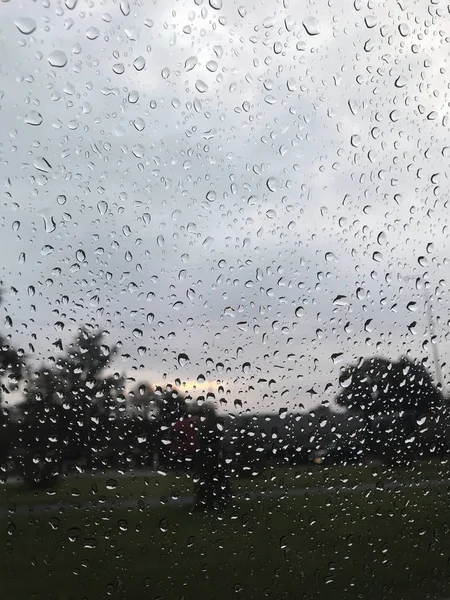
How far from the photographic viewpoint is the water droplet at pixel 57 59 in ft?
4.72

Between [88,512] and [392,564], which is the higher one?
[88,512]

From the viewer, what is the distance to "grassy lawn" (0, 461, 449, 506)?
133cm

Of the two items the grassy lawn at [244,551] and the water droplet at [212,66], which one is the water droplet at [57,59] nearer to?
the water droplet at [212,66]

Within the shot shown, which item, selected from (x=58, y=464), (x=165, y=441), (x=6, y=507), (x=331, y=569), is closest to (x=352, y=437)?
(x=331, y=569)

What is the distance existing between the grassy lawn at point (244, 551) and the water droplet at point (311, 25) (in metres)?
1.45

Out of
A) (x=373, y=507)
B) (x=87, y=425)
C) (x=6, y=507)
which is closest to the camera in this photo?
(x=6, y=507)

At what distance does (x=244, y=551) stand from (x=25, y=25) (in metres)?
1.52

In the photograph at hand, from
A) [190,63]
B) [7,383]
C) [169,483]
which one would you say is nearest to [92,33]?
[190,63]

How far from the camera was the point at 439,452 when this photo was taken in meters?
1.96

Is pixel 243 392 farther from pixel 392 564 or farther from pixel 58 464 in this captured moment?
pixel 392 564

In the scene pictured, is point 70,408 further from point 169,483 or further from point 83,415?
point 169,483

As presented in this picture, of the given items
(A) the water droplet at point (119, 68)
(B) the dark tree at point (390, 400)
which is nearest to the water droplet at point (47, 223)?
(A) the water droplet at point (119, 68)

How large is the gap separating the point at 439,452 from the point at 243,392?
0.85m

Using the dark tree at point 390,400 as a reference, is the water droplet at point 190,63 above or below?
above
